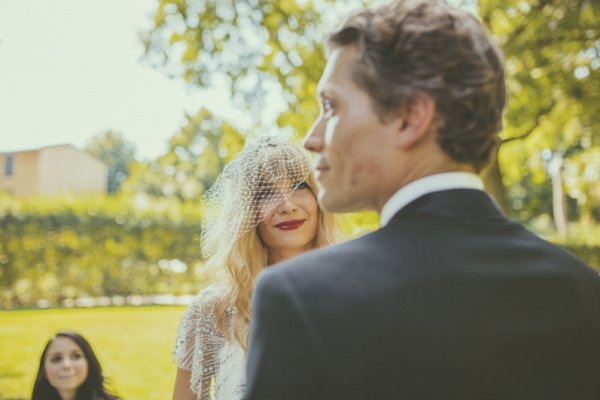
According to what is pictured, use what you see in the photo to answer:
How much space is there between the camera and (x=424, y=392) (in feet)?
2.91

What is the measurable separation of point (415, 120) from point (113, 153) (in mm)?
69636

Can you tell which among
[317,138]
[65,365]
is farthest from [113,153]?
[317,138]

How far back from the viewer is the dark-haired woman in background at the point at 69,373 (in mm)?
3873

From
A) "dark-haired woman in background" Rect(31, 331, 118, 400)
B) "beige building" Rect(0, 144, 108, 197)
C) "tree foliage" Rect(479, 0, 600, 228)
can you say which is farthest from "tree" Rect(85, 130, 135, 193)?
"dark-haired woman in background" Rect(31, 331, 118, 400)

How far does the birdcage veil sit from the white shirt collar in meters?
1.73

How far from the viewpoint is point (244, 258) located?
111 inches

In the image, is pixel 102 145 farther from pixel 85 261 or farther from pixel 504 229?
pixel 504 229

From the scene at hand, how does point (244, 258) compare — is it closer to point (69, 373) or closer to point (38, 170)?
point (69, 373)

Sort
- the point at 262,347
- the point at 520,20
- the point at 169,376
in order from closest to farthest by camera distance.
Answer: the point at 262,347 < the point at 169,376 < the point at 520,20

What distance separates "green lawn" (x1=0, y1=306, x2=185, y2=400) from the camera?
6.82 metres

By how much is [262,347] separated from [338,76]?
1.73ft

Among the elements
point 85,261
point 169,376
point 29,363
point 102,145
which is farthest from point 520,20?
point 102,145

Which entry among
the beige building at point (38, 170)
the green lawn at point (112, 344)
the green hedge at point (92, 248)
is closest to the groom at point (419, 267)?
the green lawn at point (112, 344)

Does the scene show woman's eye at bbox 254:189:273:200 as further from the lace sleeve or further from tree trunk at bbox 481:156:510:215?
tree trunk at bbox 481:156:510:215
